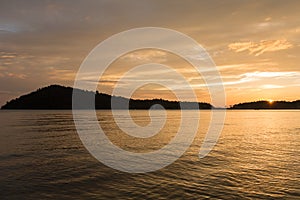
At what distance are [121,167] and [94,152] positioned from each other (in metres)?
11.2

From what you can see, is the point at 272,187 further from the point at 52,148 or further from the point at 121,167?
the point at 52,148

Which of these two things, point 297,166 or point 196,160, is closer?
point 297,166

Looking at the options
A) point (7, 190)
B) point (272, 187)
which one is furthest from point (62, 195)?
point (272, 187)

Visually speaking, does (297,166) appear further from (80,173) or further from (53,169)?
(53,169)

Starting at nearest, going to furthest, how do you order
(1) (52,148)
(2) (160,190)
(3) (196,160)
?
(2) (160,190), (3) (196,160), (1) (52,148)

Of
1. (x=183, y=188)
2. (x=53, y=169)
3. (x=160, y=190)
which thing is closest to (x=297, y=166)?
(x=183, y=188)

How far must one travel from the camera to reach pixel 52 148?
45.3 m

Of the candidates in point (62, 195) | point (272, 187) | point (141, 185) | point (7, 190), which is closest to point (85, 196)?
point (62, 195)

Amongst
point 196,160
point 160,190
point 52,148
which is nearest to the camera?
point 160,190

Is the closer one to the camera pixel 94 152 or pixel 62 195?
pixel 62 195

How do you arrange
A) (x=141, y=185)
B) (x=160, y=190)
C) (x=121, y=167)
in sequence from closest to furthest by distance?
(x=160, y=190), (x=141, y=185), (x=121, y=167)

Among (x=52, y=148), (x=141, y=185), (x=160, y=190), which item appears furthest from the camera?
(x=52, y=148)

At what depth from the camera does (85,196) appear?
2145cm

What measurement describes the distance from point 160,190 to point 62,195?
7.86m
